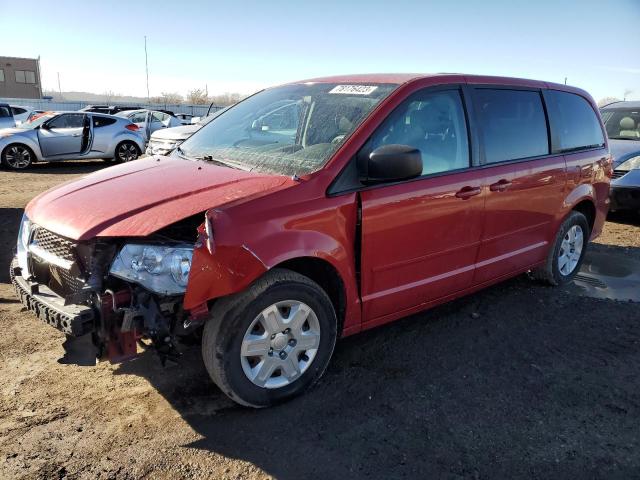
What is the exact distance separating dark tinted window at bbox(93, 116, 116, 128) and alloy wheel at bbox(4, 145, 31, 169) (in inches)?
71.5

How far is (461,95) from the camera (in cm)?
380

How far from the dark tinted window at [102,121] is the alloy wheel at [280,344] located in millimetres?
13008

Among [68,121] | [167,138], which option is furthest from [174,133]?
[68,121]

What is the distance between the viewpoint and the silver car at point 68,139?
43.1 feet

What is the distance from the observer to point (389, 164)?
3.00m

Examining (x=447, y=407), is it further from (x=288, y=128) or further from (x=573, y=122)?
(x=573, y=122)

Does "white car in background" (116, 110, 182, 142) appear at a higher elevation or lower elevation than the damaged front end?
higher

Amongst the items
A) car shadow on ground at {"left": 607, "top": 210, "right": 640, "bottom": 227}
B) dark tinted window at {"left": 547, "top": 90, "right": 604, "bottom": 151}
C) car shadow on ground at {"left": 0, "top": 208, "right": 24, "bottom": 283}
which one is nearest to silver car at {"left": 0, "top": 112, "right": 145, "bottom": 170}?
car shadow on ground at {"left": 0, "top": 208, "right": 24, "bottom": 283}

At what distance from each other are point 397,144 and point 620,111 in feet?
26.0

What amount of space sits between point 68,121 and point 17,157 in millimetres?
1586

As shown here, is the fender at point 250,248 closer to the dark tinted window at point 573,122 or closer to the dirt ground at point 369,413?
the dirt ground at point 369,413

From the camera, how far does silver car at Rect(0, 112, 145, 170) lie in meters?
13.1

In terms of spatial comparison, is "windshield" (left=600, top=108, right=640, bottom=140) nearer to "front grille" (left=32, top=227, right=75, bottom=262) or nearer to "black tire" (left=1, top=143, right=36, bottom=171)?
"front grille" (left=32, top=227, right=75, bottom=262)

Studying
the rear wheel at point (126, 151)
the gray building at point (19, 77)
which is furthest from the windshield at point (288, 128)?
the gray building at point (19, 77)
